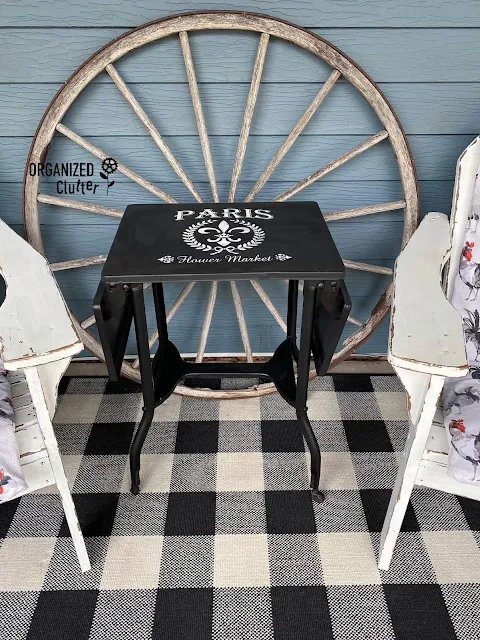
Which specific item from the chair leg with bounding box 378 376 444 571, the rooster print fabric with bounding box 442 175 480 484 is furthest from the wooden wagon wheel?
the chair leg with bounding box 378 376 444 571

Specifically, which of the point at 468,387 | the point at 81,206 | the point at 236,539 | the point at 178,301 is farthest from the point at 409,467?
the point at 81,206

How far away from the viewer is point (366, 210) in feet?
5.07

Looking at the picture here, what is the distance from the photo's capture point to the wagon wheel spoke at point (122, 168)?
1.43 metres

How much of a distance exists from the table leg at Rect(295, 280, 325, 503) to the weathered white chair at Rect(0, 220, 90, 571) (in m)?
0.49

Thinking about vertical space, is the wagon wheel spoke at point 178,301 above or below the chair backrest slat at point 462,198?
below

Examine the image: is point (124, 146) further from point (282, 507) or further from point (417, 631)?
point (417, 631)

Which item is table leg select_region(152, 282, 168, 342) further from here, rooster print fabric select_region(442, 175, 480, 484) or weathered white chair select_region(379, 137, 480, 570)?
rooster print fabric select_region(442, 175, 480, 484)

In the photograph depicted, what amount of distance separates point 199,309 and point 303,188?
0.51 metres

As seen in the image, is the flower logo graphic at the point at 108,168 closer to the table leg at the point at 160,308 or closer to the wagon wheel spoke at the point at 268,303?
the table leg at the point at 160,308

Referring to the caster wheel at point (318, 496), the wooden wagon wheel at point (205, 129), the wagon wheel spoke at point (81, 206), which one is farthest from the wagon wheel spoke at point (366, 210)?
the caster wheel at point (318, 496)

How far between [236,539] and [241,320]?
637mm

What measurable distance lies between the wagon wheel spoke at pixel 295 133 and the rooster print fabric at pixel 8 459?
822 mm

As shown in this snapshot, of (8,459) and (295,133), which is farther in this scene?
(295,133)

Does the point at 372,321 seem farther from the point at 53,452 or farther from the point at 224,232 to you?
the point at 53,452
